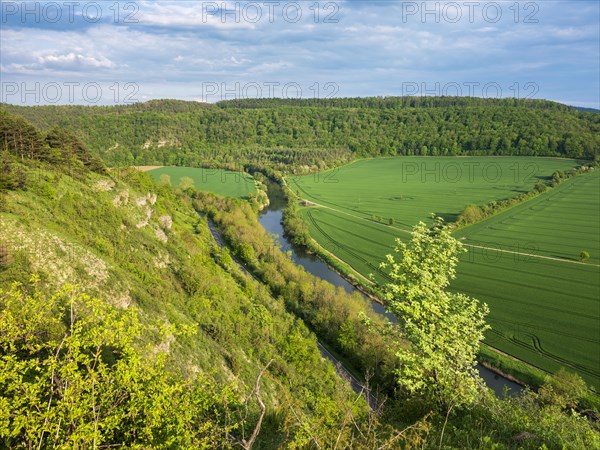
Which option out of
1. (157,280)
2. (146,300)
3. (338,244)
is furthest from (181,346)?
(338,244)

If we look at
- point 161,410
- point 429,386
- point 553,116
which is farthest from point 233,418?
point 553,116

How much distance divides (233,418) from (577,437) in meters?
8.85

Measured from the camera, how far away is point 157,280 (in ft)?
108

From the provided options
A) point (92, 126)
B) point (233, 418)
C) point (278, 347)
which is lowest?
point (278, 347)

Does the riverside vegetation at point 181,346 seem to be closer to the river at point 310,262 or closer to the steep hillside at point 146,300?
the steep hillside at point 146,300

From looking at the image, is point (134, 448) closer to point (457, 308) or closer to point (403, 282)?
point (403, 282)

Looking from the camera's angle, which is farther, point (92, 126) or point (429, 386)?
point (92, 126)

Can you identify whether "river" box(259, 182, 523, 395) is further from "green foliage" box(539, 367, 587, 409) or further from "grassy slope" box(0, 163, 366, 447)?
"grassy slope" box(0, 163, 366, 447)

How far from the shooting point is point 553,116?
161750 mm

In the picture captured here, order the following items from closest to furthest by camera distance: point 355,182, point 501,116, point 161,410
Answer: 1. point 161,410
2. point 355,182
3. point 501,116

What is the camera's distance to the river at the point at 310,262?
112 feet

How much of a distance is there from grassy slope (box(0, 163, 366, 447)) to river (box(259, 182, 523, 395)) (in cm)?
1149

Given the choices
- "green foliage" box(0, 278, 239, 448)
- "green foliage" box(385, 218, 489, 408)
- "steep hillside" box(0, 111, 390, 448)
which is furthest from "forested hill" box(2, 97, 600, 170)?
"green foliage" box(0, 278, 239, 448)

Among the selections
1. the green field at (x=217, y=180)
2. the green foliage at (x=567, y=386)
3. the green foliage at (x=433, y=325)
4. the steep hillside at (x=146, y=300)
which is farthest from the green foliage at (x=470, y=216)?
the green foliage at (x=433, y=325)
